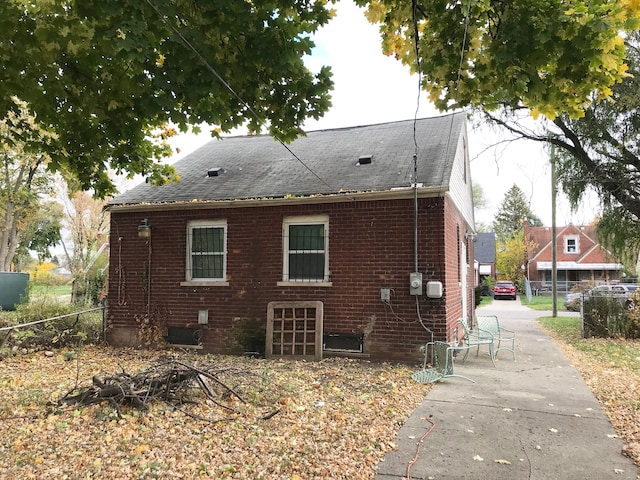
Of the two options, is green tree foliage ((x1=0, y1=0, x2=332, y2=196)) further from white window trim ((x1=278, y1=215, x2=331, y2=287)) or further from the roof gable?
the roof gable

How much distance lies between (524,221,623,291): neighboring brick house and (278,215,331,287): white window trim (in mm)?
32960

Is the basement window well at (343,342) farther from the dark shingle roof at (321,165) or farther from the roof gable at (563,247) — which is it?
the roof gable at (563,247)

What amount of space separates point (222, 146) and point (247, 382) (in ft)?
31.1

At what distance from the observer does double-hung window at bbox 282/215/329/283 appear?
30.8 feet

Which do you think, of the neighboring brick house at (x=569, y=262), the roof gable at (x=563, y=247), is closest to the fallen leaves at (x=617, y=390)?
the neighboring brick house at (x=569, y=262)

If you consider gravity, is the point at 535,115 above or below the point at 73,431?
above

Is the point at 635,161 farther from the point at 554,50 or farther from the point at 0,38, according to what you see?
the point at 0,38

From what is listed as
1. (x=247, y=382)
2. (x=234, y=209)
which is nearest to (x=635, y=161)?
(x=234, y=209)

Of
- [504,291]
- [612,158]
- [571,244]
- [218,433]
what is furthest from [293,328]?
[571,244]

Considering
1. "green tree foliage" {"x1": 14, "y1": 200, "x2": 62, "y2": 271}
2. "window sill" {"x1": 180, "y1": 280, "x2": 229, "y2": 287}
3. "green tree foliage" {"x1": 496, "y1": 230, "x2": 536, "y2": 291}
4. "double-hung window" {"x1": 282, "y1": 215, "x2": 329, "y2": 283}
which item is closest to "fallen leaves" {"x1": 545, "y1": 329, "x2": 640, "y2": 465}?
"double-hung window" {"x1": 282, "y1": 215, "x2": 329, "y2": 283}

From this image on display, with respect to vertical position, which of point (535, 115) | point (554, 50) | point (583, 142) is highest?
point (583, 142)

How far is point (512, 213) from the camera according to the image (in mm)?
72062

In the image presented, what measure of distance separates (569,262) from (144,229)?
1608 inches

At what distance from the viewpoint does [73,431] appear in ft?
14.6
